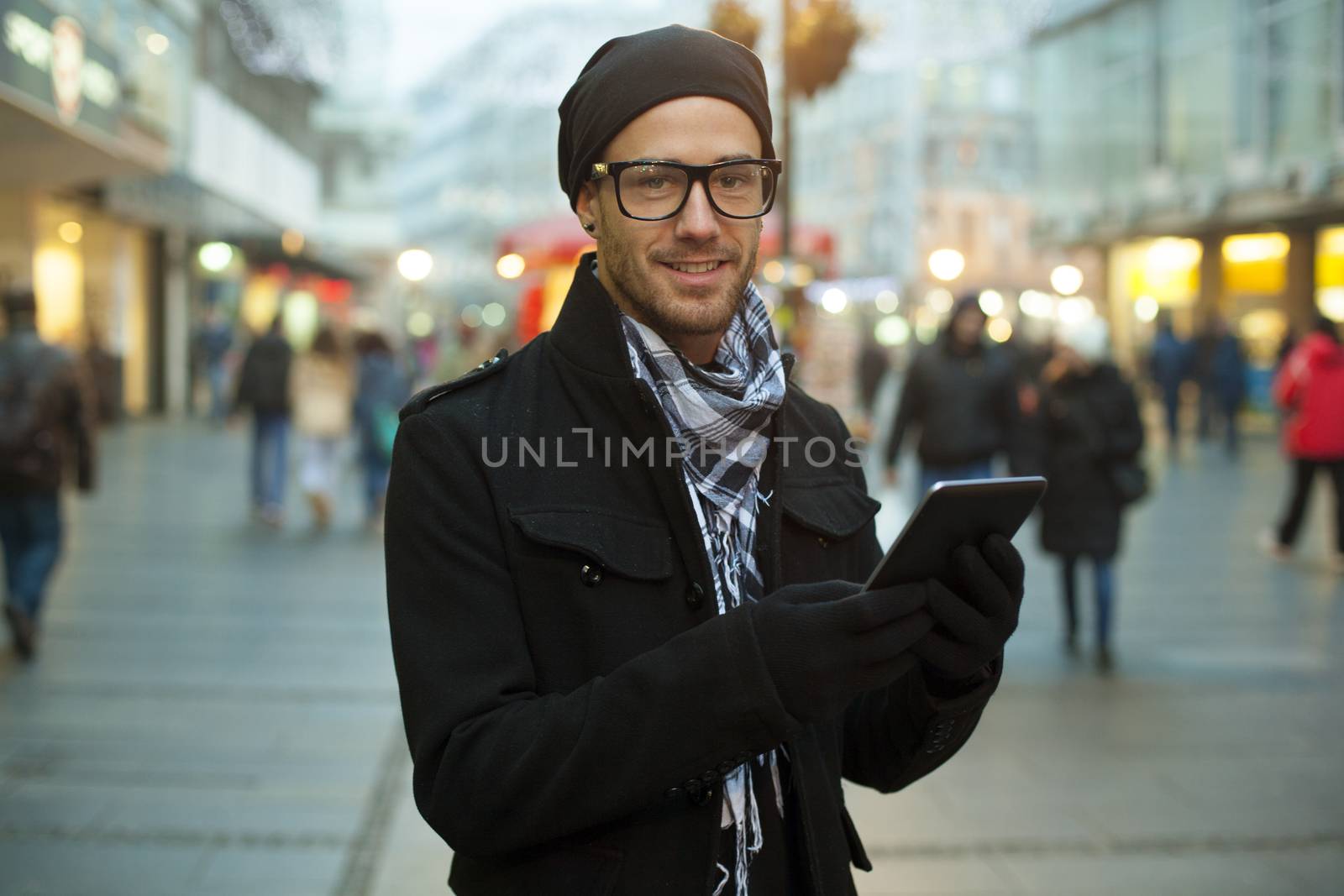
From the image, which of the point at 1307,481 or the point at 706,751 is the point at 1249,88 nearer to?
the point at 1307,481

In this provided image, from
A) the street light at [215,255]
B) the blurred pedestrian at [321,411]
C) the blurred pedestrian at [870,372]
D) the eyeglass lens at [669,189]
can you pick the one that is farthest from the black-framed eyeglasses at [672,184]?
the street light at [215,255]

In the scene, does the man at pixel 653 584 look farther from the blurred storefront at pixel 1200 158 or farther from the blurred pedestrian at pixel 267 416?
the blurred storefront at pixel 1200 158

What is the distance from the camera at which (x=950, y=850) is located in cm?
462

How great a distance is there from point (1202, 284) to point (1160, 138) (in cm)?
385

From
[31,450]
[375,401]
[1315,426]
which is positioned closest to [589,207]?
[31,450]

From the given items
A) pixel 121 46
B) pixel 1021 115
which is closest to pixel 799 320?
pixel 121 46

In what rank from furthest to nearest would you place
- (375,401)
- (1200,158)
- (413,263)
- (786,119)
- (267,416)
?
(413,263) < (1200,158) < (375,401) < (267,416) < (786,119)

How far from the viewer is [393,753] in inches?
220

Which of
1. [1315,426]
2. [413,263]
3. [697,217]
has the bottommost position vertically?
[1315,426]

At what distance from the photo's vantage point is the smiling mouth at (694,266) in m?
1.82

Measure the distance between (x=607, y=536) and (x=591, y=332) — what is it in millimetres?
295

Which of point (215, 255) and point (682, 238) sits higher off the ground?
point (215, 255)

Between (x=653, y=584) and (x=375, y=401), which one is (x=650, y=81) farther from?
(x=375, y=401)

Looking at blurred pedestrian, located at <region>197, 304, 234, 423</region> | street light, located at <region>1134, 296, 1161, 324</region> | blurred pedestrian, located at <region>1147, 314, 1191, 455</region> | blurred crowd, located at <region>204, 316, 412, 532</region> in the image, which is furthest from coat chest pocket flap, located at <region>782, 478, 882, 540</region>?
street light, located at <region>1134, 296, 1161, 324</region>
